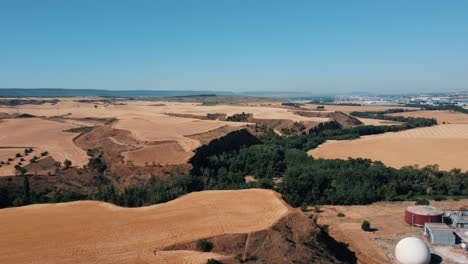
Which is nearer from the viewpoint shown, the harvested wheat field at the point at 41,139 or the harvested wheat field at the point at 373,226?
the harvested wheat field at the point at 373,226

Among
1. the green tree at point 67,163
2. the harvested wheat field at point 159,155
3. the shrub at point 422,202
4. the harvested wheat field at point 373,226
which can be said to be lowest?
the harvested wheat field at point 373,226

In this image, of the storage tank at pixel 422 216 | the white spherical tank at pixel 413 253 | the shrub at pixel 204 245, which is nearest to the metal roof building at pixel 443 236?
the storage tank at pixel 422 216

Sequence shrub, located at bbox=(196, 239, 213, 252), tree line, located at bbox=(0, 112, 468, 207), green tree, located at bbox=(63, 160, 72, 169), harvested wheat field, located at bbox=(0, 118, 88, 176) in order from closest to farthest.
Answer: shrub, located at bbox=(196, 239, 213, 252) → tree line, located at bbox=(0, 112, 468, 207) → green tree, located at bbox=(63, 160, 72, 169) → harvested wheat field, located at bbox=(0, 118, 88, 176)

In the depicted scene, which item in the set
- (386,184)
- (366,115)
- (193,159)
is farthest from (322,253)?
(366,115)

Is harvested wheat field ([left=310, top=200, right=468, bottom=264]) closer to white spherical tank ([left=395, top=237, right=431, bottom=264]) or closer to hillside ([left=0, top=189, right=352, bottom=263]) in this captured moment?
white spherical tank ([left=395, top=237, right=431, bottom=264])

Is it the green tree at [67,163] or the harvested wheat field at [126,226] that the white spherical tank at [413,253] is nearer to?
the harvested wheat field at [126,226]

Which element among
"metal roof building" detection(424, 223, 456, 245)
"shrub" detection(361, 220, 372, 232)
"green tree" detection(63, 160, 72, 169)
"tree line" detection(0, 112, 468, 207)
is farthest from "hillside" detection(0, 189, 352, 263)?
"green tree" detection(63, 160, 72, 169)

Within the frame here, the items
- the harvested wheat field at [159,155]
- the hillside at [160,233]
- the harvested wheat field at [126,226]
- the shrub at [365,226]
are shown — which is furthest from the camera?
the harvested wheat field at [159,155]

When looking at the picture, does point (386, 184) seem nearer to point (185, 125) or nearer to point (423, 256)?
point (423, 256)
